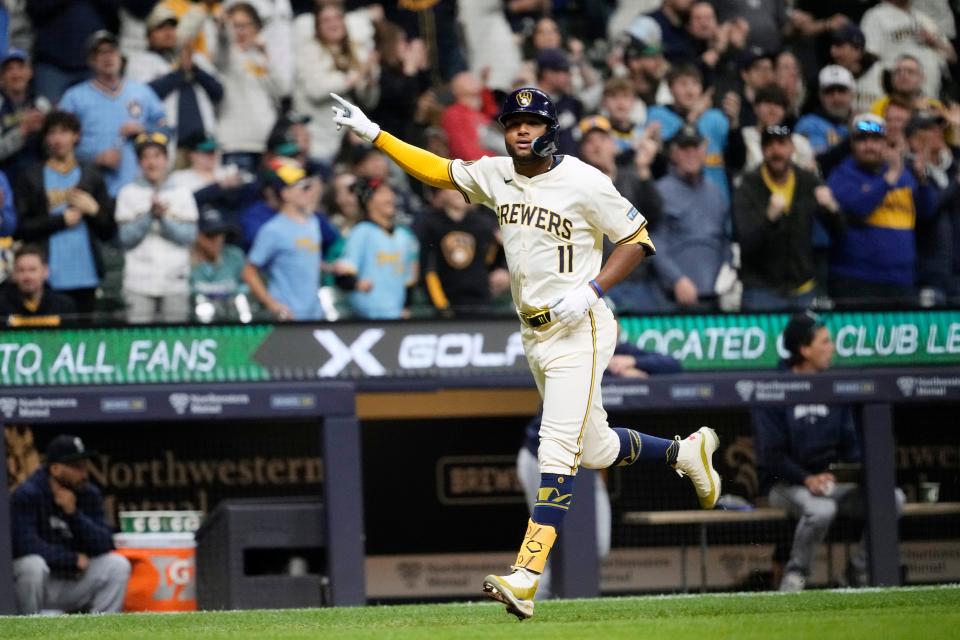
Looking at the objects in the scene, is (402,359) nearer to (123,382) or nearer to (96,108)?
(123,382)

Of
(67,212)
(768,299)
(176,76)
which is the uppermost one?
(176,76)

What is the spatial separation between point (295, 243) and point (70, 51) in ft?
7.10

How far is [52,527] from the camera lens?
7598 millimetres

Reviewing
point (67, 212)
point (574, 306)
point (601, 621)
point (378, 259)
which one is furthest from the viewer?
point (378, 259)

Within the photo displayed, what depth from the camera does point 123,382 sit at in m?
8.56

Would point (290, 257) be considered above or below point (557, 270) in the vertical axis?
above

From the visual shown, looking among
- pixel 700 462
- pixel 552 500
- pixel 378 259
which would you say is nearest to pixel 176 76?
pixel 378 259

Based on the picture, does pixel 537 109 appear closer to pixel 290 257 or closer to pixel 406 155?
pixel 406 155

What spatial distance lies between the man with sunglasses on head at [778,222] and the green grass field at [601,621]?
3393mm

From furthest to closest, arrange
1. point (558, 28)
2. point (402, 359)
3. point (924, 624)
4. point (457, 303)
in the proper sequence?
point (558, 28) → point (457, 303) → point (402, 359) → point (924, 624)

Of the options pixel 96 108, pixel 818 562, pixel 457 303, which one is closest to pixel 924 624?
pixel 818 562

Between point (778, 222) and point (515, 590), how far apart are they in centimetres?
526

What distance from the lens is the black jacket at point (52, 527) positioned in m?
7.55

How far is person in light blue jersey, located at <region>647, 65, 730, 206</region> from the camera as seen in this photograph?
10555 millimetres
